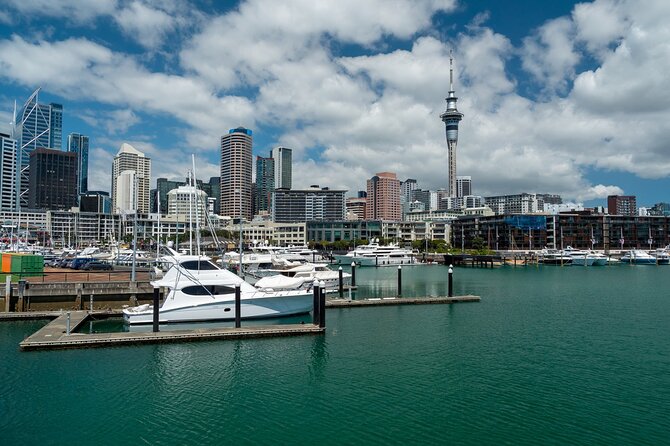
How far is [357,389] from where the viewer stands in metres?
26.0

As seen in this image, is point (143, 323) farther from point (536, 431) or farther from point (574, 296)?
point (574, 296)

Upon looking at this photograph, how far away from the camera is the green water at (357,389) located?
21062 millimetres

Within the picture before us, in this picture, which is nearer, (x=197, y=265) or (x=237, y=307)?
(x=237, y=307)

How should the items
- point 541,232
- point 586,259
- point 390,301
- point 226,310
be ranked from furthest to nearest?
point 541,232 < point 586,259 < point 390,301 < point 226,310

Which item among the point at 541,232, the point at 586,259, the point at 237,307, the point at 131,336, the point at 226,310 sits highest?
the point at 541,232

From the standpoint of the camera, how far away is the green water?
21062 millimetres

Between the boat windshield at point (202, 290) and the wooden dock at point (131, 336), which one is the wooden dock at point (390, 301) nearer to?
the boat windshield at point (202, 290)

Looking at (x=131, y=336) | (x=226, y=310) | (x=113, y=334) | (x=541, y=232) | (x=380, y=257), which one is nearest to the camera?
(x=131, y=336)

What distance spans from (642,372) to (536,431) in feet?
40.7

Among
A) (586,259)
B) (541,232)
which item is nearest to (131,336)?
(586,259)

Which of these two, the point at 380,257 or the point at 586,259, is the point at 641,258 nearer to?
the point at 586,259

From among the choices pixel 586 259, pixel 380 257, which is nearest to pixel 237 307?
pixel 380 257

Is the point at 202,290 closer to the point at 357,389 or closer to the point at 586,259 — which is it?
the point at 357,389

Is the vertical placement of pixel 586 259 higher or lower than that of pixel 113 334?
higher
